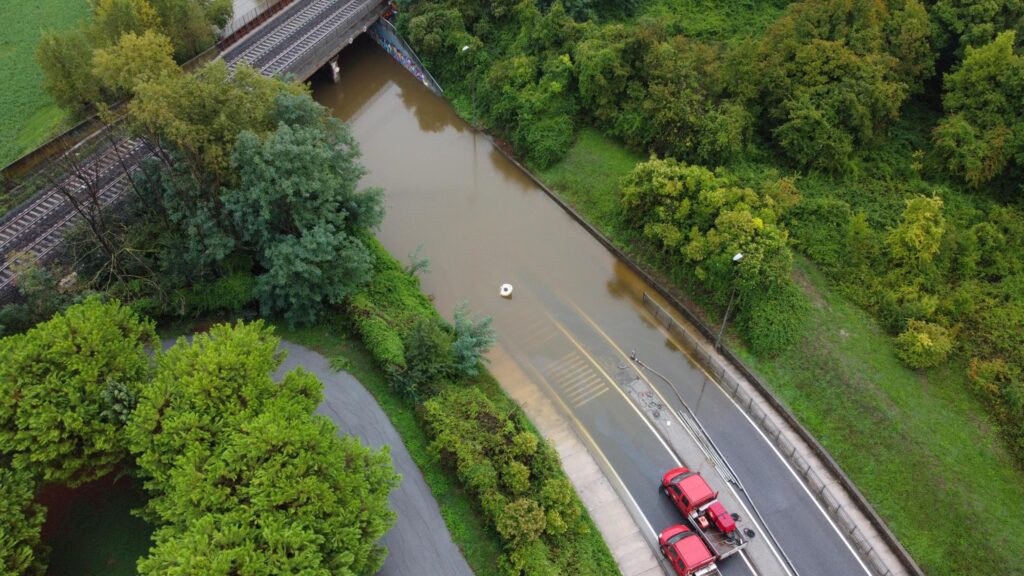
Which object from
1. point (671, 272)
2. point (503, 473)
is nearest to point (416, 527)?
point (503, 473)

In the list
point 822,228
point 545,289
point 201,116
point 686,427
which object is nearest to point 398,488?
point 686,427

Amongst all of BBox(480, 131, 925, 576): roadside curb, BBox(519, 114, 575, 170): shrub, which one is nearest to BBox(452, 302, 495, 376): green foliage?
BBox(480, 131, 925, 576): roadside curb

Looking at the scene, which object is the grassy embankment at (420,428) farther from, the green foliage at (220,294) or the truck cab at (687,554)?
the truck cab at (687,554)

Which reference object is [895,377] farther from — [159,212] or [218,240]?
[159,212]

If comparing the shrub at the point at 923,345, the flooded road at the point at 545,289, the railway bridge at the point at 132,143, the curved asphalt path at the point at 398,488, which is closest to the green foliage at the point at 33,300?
the railway bridge at the point at 132,143

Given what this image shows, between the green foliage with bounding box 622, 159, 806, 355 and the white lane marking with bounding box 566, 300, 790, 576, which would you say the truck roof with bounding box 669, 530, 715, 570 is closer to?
the white lane marking with bounding box 566, 300, 790, 576

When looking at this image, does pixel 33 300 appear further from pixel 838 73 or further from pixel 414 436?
pixel 838 73
